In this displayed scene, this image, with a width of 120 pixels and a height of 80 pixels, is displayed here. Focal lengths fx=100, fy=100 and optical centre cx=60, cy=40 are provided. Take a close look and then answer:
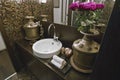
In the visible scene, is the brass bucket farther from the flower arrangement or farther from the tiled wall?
the flower arrangement

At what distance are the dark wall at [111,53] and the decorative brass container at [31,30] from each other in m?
1.40

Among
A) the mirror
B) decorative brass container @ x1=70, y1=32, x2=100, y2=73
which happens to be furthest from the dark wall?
the mirror

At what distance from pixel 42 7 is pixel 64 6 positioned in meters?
0.56

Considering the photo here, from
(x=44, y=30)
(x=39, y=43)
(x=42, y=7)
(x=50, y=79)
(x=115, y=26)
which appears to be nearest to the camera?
(x=115, y=26)

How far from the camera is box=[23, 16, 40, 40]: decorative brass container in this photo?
1.75 m

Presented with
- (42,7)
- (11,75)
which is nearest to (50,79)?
(11,75)

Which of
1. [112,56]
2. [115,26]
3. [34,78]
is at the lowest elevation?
[34,78]

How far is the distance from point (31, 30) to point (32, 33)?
61mm

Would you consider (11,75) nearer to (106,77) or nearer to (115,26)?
(106,77)

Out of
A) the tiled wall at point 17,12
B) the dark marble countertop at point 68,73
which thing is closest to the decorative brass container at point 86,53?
the dark marble countertop at point 68,73

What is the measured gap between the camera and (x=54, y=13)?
65.9 inches

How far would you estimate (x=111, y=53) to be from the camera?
20.9 inches

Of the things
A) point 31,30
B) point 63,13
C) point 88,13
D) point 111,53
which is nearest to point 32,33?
point 31,30

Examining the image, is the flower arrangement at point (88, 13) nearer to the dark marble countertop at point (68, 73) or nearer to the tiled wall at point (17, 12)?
the dark marble countertop at point (68, 73)
